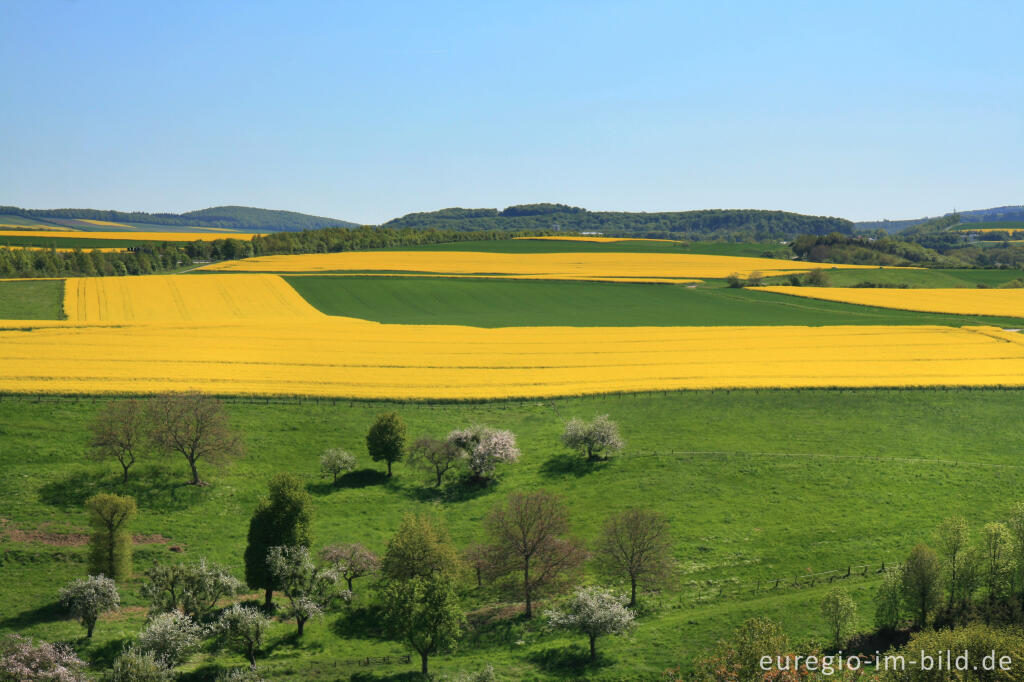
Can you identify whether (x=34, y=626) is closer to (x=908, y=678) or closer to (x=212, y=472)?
(x=212, y=472)

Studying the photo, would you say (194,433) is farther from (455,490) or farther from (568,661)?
(568,661)

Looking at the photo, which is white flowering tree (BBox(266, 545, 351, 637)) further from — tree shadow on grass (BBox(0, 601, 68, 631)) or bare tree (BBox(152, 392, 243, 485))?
bare tree (BBox(152, 392, 243, 485))

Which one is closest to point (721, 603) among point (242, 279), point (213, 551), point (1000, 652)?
point (1000, 652)

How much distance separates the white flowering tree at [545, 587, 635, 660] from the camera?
36750 mm

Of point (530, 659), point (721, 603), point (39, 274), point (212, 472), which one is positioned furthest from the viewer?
point (39, 274)

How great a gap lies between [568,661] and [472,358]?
53698 millimetres

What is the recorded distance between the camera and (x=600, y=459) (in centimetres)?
6128

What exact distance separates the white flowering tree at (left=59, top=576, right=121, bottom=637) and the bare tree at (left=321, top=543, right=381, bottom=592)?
11986mm

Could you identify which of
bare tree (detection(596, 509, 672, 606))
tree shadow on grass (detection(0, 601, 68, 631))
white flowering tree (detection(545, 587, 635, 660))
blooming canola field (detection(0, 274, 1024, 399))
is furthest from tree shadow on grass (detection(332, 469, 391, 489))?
white flowering tree (detection(545, 587, 635, 660))

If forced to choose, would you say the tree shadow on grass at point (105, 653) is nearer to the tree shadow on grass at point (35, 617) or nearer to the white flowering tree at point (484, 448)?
the tree shadow on grass at point (35, 617)

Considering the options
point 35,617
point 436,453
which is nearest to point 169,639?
point 35,617

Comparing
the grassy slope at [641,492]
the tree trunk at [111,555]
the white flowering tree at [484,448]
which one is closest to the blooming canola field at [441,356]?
the grassy slope at [641,492]

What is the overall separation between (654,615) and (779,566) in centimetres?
955

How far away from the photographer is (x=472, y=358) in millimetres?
87562
